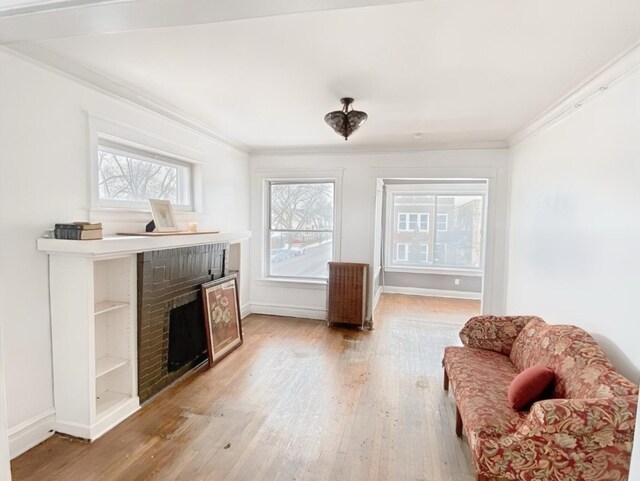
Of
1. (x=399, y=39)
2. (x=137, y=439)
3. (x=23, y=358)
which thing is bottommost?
(x=137, y=439)

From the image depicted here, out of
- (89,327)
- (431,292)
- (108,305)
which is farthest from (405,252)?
(89,327)

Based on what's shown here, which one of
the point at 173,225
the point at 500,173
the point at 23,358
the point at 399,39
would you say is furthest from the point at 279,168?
the point at 23,358

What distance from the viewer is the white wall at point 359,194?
4.47 m

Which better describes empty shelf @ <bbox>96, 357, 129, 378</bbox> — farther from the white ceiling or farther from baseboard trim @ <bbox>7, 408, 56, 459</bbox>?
the white ceiling

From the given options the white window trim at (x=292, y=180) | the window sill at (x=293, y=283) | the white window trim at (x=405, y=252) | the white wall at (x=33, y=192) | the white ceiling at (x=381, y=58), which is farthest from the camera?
the white window trim at (x=405, y=252)

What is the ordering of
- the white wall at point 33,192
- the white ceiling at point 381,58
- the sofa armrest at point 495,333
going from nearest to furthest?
the white ceiling at point 381,58 → the white wall at point 33,192 → the sofa armrest at point 495,333

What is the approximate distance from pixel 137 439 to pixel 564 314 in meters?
3.31

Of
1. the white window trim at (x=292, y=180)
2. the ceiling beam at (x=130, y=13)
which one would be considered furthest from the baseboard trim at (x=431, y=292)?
the ceiling beam at (x=130, y=13)

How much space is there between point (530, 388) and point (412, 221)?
5.47m

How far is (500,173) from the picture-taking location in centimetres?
443

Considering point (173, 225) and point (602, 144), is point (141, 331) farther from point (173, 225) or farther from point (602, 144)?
point (602, 144)

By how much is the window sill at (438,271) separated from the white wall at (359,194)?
8.11ft

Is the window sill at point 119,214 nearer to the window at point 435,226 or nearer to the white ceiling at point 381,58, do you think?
the white ceiling at point 381,58

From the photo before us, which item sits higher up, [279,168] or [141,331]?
[279,168]
